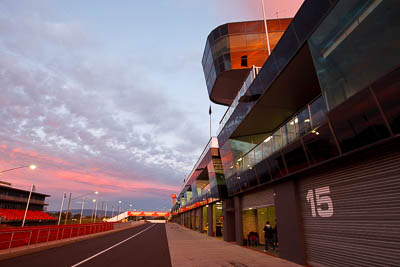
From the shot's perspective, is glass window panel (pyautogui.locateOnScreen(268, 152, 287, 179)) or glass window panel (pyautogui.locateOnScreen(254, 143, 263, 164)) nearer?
glass window panel (pyautogui.locateOnScreen(268, 152, 287, 179))

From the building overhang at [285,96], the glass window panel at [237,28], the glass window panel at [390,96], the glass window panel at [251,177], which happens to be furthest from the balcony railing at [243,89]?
the glass window panel at [237,28]

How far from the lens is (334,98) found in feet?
25.1

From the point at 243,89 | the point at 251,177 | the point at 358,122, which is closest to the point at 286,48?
the point at 358,122

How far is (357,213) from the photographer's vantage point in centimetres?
775

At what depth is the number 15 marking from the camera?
29.9 feet

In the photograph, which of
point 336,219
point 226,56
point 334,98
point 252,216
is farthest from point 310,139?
point 226,56

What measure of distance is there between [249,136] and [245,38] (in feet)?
37.8

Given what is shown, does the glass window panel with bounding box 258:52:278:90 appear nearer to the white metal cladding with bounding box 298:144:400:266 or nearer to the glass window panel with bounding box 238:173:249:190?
the white metal cladding with bounding box 298:144:400:266

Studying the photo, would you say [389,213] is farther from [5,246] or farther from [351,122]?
[5,246]

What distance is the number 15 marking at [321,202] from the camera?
9117 mm

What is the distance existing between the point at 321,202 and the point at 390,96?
211 inches

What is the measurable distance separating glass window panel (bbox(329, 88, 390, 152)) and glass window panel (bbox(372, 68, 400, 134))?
7.7 inches

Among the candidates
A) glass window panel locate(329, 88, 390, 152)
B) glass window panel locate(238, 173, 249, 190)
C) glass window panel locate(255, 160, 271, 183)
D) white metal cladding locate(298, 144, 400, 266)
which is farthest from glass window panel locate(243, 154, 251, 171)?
glass window panel locate(329, 88, 390, 152)

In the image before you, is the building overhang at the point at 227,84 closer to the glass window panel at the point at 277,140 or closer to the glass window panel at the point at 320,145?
the glass window panel at the point at 277,140
